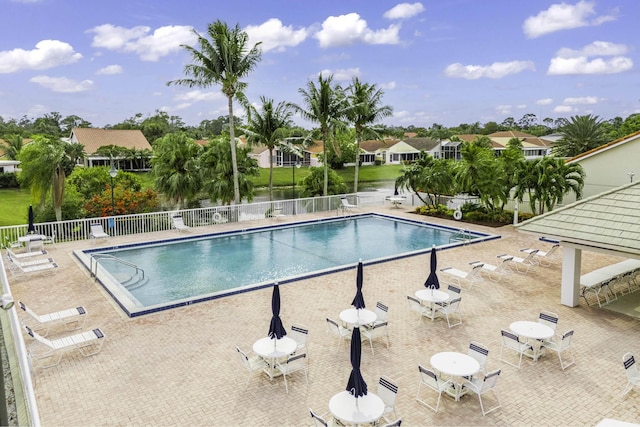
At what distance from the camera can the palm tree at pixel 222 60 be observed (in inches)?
947

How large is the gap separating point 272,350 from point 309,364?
915 mm

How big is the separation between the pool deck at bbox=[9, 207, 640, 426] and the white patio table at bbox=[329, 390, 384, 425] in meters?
0.72

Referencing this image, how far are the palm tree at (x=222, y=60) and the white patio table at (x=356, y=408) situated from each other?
21.1 m

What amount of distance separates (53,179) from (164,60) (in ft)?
70.1

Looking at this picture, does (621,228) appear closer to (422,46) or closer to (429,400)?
(429,400)

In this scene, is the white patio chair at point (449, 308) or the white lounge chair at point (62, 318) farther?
the white patio chair at point (449, 308)

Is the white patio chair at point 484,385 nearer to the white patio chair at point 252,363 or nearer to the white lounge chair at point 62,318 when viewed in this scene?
the white patio chair at point 252,363

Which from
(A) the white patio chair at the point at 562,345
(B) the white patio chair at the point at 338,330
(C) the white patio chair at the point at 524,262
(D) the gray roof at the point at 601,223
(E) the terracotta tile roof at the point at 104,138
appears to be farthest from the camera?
(E) the terracotta tile roof at the point at 104,138

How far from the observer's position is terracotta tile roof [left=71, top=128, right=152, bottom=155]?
55562 millimetres

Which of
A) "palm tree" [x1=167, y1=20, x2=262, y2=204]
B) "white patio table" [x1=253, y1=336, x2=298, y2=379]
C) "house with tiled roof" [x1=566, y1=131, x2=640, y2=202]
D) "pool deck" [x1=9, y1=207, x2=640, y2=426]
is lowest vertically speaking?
"pool deck" [x1=9, y1=207, x2=640, y2=426]

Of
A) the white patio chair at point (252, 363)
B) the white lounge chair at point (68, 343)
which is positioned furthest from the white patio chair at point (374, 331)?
the white lounge chair at point (68, 343)

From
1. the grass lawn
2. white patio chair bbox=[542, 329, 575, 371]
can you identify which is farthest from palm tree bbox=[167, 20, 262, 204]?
white patio chair bbox=[542, 329, 575, 371]

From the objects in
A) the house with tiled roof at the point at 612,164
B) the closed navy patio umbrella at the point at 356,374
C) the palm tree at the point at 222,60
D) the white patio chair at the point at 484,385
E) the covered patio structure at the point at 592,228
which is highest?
the palm tree at the point at 222,60

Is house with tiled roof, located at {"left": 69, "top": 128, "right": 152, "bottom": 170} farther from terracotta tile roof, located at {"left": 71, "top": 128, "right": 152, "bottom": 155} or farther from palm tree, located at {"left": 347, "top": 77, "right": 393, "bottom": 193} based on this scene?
palm tree, located at {"left": 347, "top": 77, "right": 393, "bottom": 193}
